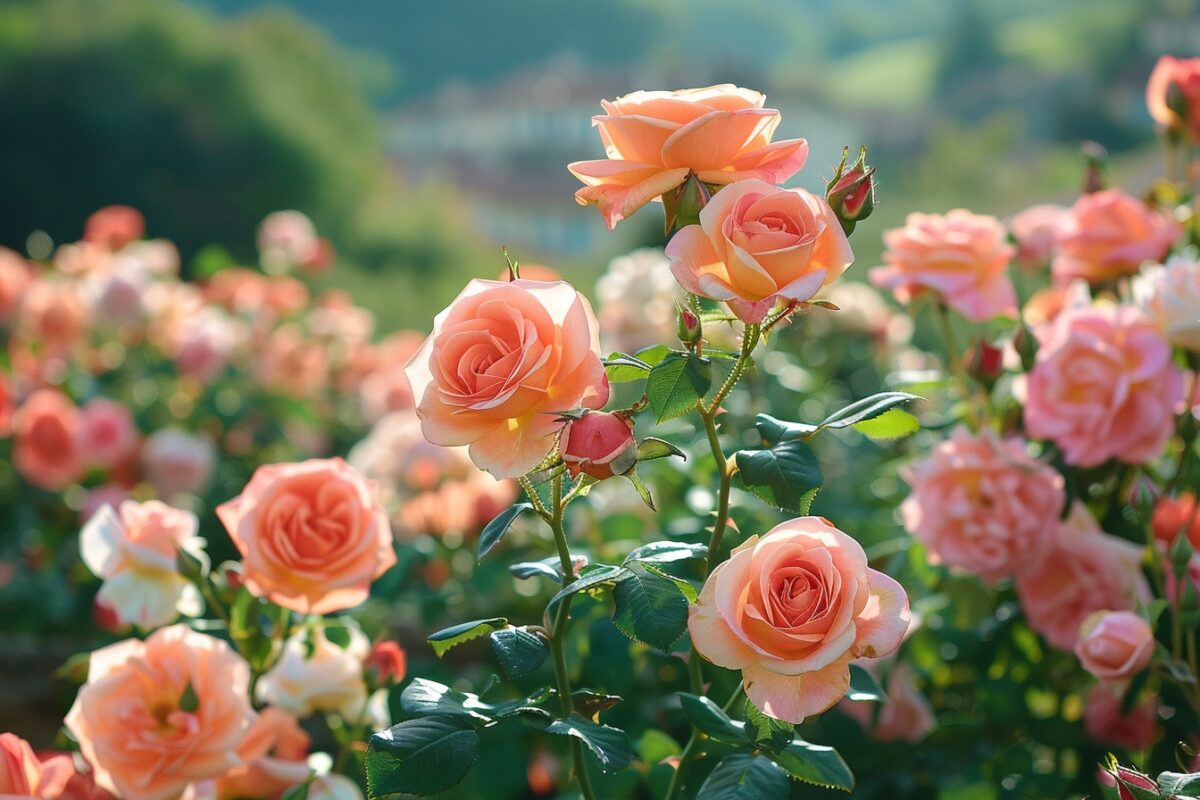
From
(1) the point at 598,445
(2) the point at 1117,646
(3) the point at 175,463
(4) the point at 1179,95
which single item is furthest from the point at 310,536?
(3) the point at 175,463

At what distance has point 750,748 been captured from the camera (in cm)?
44

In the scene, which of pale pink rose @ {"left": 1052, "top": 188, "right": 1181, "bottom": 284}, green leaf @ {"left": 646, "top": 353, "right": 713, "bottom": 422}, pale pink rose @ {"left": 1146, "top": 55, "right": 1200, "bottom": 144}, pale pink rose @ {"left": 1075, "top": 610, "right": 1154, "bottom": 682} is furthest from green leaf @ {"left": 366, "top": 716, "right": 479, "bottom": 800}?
pale pink rose @ {"left": 1146, "top": 55, "right": 1200, "bottom": 144}

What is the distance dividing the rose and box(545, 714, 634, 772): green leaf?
1.24 feet

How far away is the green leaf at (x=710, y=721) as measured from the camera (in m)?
0.43

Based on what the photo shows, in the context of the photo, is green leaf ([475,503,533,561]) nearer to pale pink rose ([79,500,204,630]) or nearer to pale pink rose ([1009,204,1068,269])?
pale pink rose ([79,500,204,630])

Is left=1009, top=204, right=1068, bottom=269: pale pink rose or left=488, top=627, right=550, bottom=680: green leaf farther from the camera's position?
left=1009, top=204, right=1068, bottom=269: pale pink rose

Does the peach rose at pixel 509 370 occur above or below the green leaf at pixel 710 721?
above

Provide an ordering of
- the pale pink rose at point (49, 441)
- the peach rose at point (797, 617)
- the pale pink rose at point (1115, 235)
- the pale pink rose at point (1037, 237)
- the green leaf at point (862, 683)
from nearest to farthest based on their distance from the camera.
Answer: the peach rose at point (797, 617) < the green leaf at point (862, 683) < the pale pink rose at point (1115, 235) < the pale pink rose at point (1037, 237) < the pale pink rose at point (49, 441)

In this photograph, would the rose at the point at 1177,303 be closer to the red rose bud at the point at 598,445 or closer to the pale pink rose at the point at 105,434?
the red rose bud at the point at 598,445

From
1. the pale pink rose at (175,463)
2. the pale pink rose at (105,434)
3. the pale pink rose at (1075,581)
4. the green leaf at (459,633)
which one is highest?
the green leaf at (459,633)

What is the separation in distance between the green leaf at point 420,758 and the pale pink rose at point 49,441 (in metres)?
1.01

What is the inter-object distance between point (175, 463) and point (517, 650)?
3.42ft

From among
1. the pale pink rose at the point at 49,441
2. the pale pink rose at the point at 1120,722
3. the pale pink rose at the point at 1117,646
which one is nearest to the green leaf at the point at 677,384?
the pale pink rose at the point at 1117,646

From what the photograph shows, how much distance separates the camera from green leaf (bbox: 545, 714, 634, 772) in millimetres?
385
